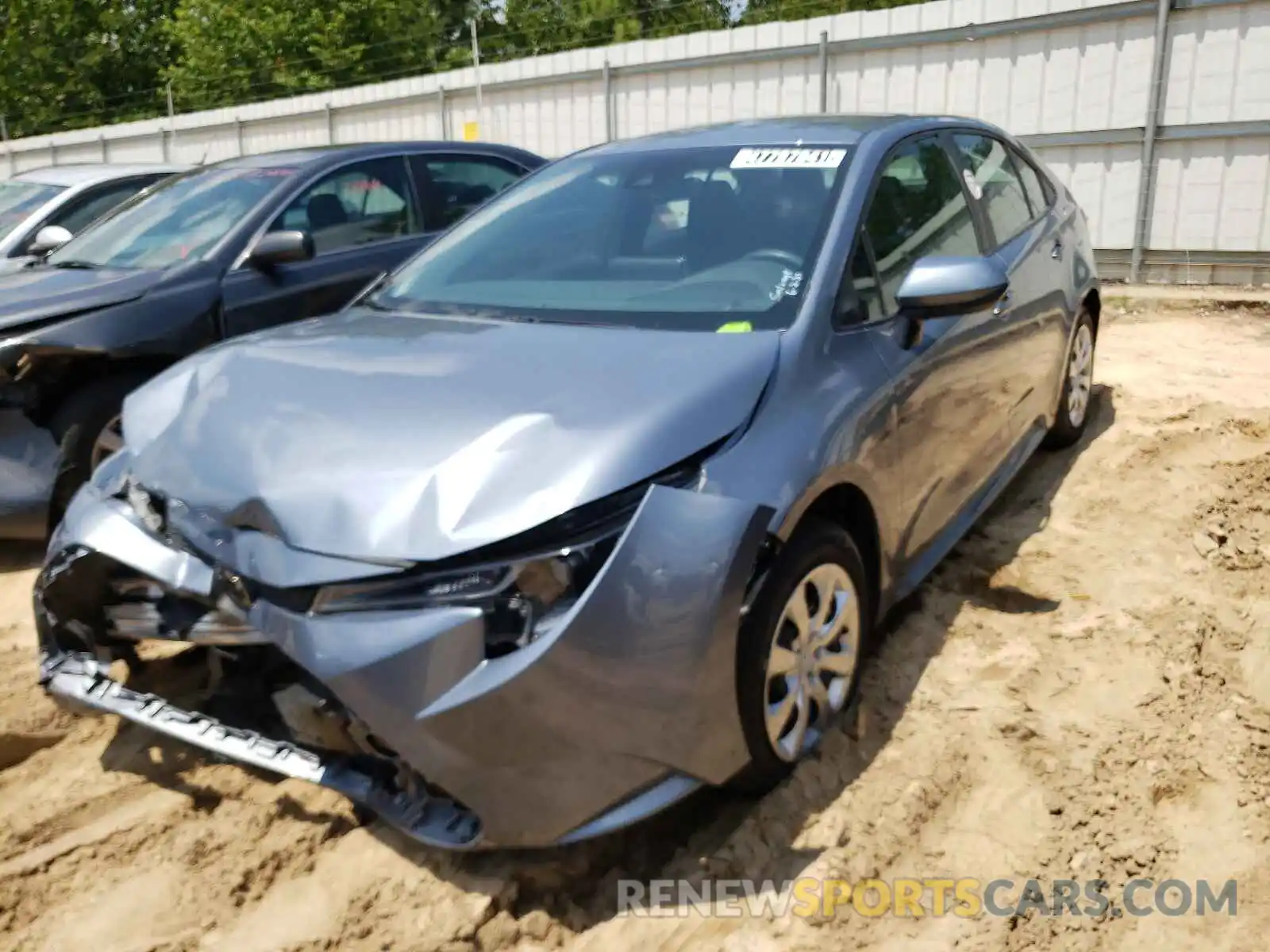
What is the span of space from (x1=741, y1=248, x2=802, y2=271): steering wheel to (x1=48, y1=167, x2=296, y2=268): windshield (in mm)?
2957

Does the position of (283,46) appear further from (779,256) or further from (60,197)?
(779,256)

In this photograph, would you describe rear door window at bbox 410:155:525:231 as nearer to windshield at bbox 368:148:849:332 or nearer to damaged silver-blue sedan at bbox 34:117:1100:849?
windshield at bbox 368:148:849:332

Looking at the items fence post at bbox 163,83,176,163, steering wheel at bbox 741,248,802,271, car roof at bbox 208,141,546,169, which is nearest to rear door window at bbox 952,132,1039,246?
steering wheel at bbox 741,248,802,271

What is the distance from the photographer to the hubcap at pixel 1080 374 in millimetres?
4938

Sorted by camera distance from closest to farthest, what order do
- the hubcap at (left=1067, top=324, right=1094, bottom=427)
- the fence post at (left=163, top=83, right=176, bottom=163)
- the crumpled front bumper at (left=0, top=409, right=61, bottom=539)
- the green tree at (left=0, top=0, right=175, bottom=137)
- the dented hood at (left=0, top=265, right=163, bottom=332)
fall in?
the crumpled front bumper at (left=0, top=409, right=61, bottom=539) < the dented hood at (left=0, top=265, right=163, bottom=332) < the hubcap at (left=1067, top=324, right=1094, bottom=427) < the fence post at (left=163, top=83, right=176, bottom=163) < the green tree at (left=0, top=0, right=175, bottom=137)

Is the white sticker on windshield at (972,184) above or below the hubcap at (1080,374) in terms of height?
above

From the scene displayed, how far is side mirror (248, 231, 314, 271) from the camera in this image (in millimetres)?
4762

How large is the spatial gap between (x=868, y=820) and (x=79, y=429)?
3.31 m

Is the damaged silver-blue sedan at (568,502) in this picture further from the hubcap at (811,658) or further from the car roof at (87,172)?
the car roof at (87,172)

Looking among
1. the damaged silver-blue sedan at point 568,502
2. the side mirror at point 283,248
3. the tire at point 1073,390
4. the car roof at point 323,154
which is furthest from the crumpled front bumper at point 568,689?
the car roof at point 323,154

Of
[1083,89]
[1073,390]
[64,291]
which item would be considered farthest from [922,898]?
[1083,89]

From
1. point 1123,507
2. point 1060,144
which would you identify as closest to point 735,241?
point 1123,507

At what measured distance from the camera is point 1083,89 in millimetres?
9203

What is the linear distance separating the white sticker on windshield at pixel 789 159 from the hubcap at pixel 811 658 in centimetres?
129
